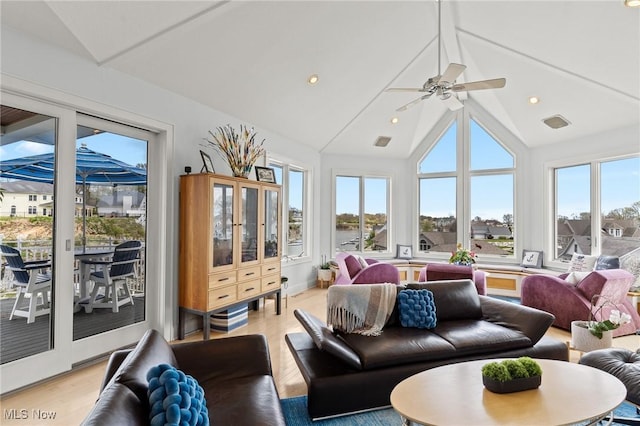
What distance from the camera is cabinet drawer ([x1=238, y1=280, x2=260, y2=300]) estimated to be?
4.03 meters

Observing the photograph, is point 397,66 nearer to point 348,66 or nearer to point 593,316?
point 348,66

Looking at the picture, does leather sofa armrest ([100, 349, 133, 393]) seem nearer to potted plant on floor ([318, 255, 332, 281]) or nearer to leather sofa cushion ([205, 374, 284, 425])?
leather sofa cushion ([205, 374, 284, 425])

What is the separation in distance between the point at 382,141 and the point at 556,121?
284 centimetres

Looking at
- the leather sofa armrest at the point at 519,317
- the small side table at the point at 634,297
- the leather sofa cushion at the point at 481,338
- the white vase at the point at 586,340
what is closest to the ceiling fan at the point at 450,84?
the leather sofa armrest at the point at 519,317

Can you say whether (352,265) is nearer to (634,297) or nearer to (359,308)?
(359,308)

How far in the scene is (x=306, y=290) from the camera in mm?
6301

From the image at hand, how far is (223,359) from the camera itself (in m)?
2.08

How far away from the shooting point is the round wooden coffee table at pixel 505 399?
1.58 metres

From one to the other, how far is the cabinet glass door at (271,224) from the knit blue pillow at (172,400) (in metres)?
3.20

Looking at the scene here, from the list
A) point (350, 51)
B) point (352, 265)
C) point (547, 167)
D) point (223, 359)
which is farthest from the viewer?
point (547, 167)

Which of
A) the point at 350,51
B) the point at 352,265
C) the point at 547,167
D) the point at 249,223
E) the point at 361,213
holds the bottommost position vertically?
the point at 352,265

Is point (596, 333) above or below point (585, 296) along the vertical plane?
below

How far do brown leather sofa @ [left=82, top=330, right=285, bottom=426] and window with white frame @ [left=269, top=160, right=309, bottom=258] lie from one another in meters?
3.79

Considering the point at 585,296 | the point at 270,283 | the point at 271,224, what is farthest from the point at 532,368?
the point at 271,224
